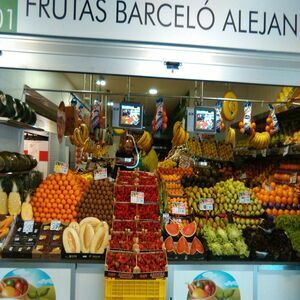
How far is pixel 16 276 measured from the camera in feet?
10.9

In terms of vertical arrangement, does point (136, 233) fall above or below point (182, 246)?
above

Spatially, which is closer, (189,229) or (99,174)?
(189,229)

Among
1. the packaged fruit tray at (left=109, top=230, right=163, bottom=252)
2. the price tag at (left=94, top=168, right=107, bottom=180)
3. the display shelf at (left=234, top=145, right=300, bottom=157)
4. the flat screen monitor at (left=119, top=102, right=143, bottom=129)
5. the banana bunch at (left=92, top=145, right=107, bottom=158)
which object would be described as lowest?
the packaged fruit tray at (left=109, top=230, right=163, bottom=252)

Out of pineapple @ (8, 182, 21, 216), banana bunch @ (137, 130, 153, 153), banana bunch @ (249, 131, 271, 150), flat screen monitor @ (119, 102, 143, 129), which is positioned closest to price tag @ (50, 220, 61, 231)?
pineapple @ (8, 182, 21, 216)

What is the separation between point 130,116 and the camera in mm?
5887

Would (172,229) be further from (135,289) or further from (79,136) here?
(79,136)

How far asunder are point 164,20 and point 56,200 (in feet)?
9.14

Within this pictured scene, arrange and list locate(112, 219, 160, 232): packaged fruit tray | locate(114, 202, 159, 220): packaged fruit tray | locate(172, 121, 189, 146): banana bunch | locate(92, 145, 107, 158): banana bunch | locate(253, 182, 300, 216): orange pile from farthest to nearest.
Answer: locate(92, 145, 107, 158): banana bunch
locate(172, 121, 189, 146): banana bunch
locate(253, 182, 300, 216): orange pile
locate(114, 202, 159, 220): packaged fruit tray
locate(112, 219, 160, 232): packaged fruit tray

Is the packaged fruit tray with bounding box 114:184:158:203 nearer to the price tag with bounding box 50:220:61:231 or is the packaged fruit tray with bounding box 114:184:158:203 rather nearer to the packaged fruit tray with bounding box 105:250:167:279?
the price tag with bounding box 50:220:61:231

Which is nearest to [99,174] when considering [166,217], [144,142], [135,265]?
[166,217]

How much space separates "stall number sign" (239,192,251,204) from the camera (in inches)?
163

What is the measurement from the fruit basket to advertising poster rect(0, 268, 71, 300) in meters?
0.60

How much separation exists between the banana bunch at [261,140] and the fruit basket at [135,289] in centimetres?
511

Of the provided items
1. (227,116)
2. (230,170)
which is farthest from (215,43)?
(230,170)
